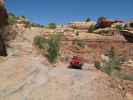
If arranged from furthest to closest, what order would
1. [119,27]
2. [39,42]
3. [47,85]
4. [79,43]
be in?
1. [119,27]
2. [79,43]
3. [39,42]
4. [47,85]

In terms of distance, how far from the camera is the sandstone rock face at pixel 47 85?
12336 millimetres

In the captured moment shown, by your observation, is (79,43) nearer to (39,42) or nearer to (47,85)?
(39,42)

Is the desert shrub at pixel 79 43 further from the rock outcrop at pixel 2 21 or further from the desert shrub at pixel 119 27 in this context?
the rock outcrop at pixel 2 21

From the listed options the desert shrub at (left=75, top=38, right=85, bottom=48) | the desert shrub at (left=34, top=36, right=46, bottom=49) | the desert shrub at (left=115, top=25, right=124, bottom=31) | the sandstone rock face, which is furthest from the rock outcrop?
the desert shrub at (left=115, top=25, right=124, bottom=31)

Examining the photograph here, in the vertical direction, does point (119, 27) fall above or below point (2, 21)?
below

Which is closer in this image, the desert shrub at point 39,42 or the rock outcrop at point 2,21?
the rock outcrop at point 2,21

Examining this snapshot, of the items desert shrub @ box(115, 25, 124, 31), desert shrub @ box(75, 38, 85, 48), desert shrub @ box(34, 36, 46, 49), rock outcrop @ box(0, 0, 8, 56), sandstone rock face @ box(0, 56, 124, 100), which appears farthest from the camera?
desert shrub @ box(115, 25, 124, 31)

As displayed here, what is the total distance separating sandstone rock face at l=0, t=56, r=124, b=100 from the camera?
12.3m

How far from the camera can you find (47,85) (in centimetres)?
1369

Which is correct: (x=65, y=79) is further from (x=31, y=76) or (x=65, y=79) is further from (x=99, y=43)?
(x=99, y=43)

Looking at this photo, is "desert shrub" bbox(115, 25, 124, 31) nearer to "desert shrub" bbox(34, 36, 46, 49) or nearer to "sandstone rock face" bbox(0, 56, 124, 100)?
"desert shrub" bbox(34, 36, 46, 49)

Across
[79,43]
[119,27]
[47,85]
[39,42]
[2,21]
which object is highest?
[2,21]

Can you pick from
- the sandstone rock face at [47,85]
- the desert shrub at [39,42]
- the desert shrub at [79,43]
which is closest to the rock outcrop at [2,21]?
the sandstone rock face at [47,85]

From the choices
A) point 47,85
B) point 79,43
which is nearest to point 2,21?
point 47,85
